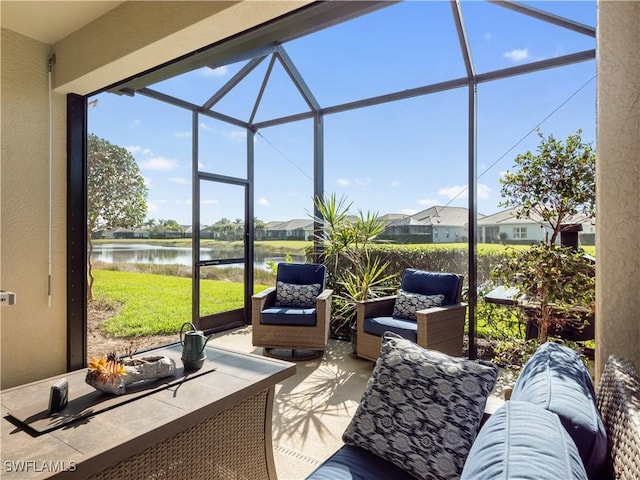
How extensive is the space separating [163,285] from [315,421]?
250cm

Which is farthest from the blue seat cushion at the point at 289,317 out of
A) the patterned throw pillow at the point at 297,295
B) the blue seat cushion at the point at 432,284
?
the blue seat cushion at the point at 432,284

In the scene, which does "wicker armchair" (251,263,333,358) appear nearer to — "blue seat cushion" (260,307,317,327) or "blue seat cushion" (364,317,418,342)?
"blue seat cushion" (260,307,317,327)

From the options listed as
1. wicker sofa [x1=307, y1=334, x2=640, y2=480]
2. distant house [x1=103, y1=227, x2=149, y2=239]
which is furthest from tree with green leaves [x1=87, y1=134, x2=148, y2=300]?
wicker sofa [x1=307, y1=334, x2=640, y2=480]

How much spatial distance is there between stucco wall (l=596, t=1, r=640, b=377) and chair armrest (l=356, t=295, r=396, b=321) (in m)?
2.13

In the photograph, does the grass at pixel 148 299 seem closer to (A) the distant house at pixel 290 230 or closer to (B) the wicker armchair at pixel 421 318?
(A) the distant house at pixel 290 230

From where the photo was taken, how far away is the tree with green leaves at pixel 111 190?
10.8 feet

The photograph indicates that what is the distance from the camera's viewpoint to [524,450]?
0.76 m

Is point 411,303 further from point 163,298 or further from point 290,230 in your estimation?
point 163,298

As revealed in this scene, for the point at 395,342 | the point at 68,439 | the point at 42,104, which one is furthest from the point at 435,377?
the point at 42,104

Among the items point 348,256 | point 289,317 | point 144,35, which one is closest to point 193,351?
point 144,35

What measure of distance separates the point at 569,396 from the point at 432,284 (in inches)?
102

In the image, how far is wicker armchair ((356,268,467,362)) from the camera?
3.10 m

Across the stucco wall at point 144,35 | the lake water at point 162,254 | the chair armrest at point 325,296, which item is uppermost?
the stucco wall at point 144,35

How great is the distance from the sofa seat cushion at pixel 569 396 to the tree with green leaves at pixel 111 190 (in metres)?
3.53
